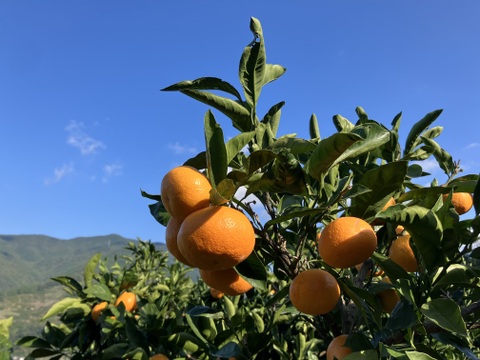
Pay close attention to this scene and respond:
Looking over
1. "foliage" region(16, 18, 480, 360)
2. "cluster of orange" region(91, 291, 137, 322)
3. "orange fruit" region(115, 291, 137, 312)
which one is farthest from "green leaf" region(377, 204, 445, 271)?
"orange fruit" region(115, 291, 137, 312)

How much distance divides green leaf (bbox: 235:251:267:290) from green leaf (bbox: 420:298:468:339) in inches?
16.6

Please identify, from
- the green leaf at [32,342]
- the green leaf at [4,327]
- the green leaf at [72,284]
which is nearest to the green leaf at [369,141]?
the green leaf at [72,284]

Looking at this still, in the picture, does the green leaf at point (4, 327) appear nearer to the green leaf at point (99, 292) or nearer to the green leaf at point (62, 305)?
the green leaf at point (62, 305)

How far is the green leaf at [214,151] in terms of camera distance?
987 millimetres

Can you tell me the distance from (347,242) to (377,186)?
0.17 m

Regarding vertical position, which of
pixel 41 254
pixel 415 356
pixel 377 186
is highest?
pixel 41 254

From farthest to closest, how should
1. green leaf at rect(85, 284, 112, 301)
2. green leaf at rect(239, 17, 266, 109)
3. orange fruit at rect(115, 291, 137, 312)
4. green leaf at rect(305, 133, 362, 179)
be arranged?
orange fruit at rect(115, 291, 137, 312) → green leaf at rect(85, 284, 112, 301) → green leaf at rect(239, 17, 266, 109) → green leaf at rect(305, 133, 362, 179)

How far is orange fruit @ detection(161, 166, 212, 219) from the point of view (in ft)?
3.32

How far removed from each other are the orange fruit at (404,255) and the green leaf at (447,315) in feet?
0.68

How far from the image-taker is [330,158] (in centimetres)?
102

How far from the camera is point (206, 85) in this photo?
1174 millimetres

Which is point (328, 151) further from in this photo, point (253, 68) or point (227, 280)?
point (227, 280)

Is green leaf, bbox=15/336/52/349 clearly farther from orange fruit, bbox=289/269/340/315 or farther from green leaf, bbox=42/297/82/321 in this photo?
orange fruit, bbox=289/269/340/315

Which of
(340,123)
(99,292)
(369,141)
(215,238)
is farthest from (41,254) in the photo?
(369,141)
